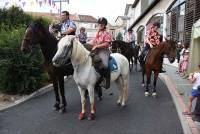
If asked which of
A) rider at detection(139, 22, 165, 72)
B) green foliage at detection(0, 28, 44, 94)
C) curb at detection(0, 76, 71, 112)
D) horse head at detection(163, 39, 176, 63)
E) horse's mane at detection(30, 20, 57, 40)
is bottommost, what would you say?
curb at detection(0, 76, 71, 112)

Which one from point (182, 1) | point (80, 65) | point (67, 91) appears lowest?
point (67, 91)

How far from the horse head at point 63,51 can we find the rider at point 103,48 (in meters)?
1.09

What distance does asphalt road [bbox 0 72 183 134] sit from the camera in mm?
9039

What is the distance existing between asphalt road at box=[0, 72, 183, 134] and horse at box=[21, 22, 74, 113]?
2.55ft

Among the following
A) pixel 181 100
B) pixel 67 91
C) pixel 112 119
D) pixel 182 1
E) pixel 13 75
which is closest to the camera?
pixel 112 119

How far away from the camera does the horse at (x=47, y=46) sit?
1033cm

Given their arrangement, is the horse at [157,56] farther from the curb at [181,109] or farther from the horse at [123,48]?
the horse at [123,48]

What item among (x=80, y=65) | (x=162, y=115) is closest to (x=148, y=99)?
(x=162, y=115)

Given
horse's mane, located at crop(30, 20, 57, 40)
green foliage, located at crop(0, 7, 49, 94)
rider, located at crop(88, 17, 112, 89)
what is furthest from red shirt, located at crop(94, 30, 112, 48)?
green foliage, located at crop(0, 7, 49, 94)

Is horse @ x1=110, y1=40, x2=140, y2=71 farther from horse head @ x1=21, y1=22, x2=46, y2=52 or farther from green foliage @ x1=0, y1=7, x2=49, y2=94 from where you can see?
horse head @ x1=21, y1=22, x2=46, y2=52

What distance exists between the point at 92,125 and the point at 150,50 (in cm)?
510

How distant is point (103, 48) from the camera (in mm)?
10344

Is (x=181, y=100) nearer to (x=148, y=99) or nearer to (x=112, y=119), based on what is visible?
(x=148, y=99)

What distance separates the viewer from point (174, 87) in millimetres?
15281
